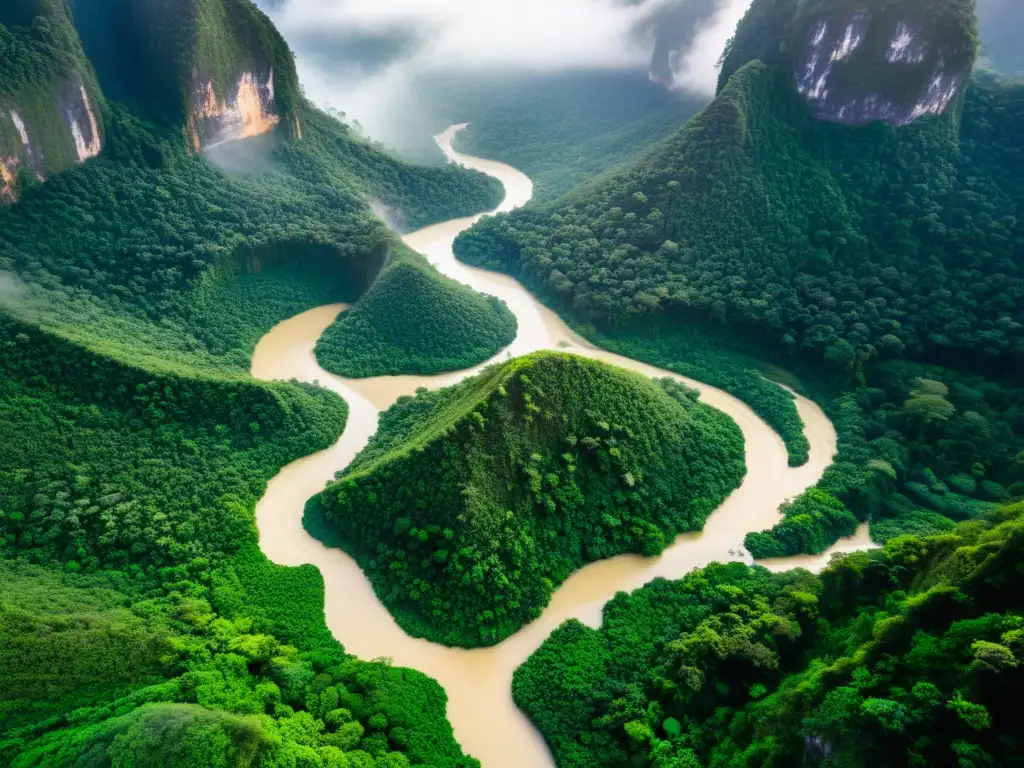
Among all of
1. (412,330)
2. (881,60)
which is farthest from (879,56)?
(412,330)

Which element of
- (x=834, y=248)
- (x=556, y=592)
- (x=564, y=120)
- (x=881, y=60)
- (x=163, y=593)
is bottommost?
(x=556, y=592)

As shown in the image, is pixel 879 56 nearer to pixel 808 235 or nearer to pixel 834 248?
pixel 808 235

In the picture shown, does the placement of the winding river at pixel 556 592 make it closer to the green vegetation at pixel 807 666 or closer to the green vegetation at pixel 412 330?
the green vegetation at pixel 412 330

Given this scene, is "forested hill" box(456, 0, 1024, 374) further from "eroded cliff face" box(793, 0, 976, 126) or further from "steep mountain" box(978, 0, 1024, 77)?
"steep mountain" box(978, 0, 1024, 77)

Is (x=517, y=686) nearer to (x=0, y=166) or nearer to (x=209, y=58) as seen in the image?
(x=0, y=166)

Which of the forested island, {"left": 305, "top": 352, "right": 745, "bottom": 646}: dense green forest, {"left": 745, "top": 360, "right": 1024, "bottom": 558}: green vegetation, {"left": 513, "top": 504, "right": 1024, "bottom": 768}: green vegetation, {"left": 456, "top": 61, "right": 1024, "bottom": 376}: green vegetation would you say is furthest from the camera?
{"left": 456, "top": 61, "right": 1024, "bottom": 376}: green vegetation

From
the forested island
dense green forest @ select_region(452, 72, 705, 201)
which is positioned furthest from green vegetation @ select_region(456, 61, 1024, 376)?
dense green forest @ select_region(452, 72, 705, 201)
